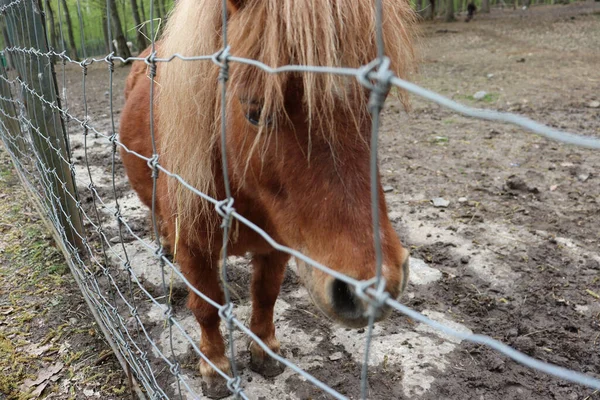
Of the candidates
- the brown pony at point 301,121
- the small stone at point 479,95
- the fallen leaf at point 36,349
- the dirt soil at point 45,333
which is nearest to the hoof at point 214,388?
the dirt soil at point 45,333

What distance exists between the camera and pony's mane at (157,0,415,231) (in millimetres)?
1061

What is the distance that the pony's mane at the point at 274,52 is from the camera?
41.8 inches

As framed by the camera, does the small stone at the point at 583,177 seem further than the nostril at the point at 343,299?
Yes

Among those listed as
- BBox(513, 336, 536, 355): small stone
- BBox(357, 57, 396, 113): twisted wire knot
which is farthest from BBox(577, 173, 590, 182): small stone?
BBox(357, 57, 396, 113): twisted wire knot

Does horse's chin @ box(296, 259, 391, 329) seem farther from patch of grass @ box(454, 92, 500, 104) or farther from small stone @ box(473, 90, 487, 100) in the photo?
small stone @ box(473, 90, 487, 100)

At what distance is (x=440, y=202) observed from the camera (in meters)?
3.79

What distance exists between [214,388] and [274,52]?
1.72 metres

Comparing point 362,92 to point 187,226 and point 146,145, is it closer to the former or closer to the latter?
point 187,226

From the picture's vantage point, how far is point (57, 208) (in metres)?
3.19

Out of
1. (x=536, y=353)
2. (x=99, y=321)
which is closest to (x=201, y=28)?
(x=99, y=321)

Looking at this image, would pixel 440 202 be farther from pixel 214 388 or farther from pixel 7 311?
pixel 7 311

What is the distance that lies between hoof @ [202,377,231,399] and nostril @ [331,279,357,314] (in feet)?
4.31

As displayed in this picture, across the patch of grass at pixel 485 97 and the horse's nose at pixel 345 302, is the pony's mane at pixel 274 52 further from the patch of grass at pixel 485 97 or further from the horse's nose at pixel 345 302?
the patch of grass at pixel 485 97

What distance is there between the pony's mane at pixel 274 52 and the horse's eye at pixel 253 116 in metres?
0.05
